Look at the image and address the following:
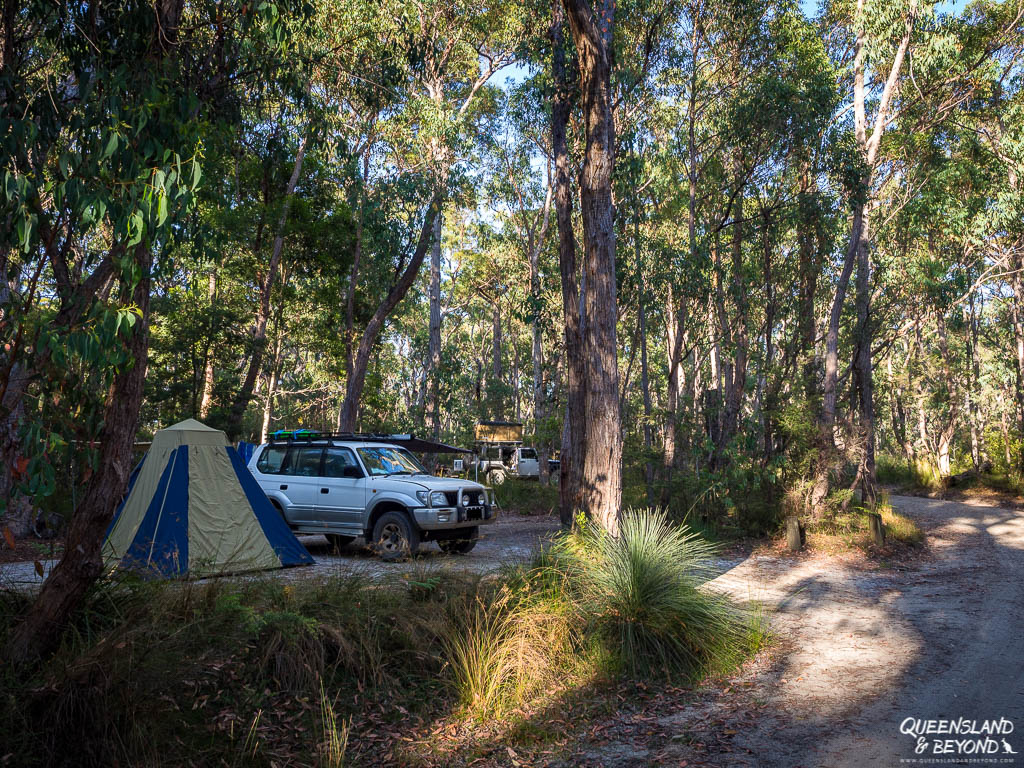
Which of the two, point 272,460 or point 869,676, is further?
point 272,460

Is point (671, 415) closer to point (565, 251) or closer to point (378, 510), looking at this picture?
point (565, 251)

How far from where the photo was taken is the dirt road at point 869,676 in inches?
186

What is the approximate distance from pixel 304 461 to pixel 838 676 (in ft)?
28.5

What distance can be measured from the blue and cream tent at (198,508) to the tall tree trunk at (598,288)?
4.27 m

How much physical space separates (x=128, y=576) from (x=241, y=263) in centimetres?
1893

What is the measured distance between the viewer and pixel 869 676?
6184mm

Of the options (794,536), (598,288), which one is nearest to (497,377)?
(794,536)

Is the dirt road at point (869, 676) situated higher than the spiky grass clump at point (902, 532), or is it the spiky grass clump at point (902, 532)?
the spiky grass clump at point (902, 532)

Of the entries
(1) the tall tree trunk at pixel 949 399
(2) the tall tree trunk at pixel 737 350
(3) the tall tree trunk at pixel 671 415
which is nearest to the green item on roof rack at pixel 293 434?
(3) the tall tree trunk at pixel 671 415

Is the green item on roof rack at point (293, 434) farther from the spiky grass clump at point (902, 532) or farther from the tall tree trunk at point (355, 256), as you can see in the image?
the spiky grass clump at point (902, 532)

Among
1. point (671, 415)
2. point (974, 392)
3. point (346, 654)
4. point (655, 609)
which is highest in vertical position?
point (974, 392)

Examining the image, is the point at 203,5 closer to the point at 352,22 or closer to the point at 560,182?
the point at 560,182

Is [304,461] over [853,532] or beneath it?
over

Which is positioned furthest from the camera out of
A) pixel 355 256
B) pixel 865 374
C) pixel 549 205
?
pixel 549 205
